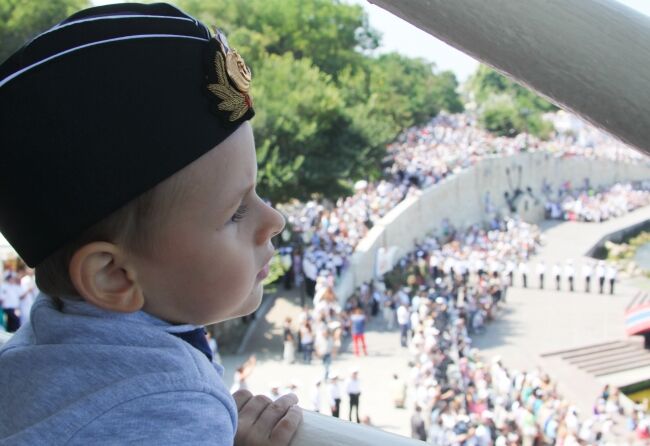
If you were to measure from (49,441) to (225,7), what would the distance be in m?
25.9

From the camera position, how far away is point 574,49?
526mm

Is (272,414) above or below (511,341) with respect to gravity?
above

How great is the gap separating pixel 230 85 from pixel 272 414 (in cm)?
35

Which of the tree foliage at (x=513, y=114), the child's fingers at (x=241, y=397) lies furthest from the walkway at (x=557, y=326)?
the child's fingers at (x=241, y=397)

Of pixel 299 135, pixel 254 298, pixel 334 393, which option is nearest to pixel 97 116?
pixel 254 298

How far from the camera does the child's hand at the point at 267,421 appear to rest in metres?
0.84

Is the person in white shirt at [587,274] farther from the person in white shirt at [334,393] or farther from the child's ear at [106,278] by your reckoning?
the child's ear at [106,278]

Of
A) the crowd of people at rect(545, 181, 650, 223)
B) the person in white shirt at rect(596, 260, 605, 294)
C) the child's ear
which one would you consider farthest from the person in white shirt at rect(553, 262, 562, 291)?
the child's ear

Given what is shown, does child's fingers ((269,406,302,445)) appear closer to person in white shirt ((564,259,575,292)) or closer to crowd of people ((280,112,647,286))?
crowd of people ((280,112,647,286))

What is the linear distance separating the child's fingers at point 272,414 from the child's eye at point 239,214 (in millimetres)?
222

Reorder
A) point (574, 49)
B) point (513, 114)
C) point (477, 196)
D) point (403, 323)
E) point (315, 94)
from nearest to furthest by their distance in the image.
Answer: point (574, 49) < point (403, 323) < point (315, 94) < point (477, 196) < point (513, 114)

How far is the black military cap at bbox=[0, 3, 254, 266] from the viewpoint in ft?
2.26

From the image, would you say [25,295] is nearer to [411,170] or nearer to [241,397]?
[241,397]

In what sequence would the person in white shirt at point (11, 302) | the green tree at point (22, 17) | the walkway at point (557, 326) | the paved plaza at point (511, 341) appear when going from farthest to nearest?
the green tree at point (22, 17), the walkway at point (557, 326), the paved plaza at point (511, 341), the person in white shirt at point (11, 302)
